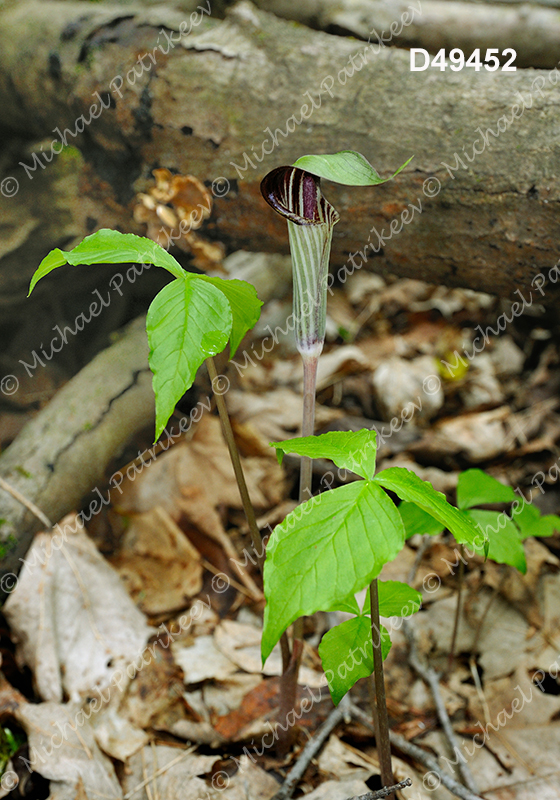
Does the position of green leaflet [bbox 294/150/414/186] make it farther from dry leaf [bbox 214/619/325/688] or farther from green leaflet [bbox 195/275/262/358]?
dry leaf [bbox 214/619/325/688]

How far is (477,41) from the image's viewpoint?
356cm

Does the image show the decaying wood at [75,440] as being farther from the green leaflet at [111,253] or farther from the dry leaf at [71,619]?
the green leaflet at [111,253]

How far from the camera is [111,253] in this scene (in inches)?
47.9

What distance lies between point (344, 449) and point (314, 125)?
4.98 ft

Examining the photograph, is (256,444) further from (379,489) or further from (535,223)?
(379,489)

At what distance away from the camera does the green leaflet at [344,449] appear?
1.15 m

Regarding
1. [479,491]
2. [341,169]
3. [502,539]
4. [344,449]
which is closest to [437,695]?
[502,539]

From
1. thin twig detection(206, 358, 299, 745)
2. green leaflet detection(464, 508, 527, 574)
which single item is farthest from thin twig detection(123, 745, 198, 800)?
green leaflet detection(464, 508, 527, 574)

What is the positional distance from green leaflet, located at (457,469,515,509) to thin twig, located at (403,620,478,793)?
67 centimetres

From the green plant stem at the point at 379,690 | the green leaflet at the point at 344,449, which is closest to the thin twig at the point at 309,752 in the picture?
the green plant stem at the point at 379,690

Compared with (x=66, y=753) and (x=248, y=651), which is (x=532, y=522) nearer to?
(x=248, y=651)

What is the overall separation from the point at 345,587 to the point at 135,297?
2.60 m

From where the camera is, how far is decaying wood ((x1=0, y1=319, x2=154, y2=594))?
7.38ft

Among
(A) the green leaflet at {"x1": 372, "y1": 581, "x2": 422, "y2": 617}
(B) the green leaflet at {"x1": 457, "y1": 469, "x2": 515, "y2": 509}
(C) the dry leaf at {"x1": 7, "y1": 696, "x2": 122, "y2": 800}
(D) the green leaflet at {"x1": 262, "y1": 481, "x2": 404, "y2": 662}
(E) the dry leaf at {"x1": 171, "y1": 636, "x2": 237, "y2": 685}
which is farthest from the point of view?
(E) the dry leaf at {"x1": 171, "y1": 636, "x2": 237, "y2": 685}
